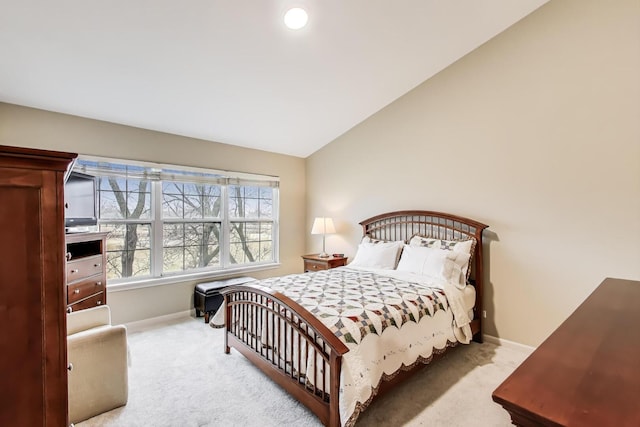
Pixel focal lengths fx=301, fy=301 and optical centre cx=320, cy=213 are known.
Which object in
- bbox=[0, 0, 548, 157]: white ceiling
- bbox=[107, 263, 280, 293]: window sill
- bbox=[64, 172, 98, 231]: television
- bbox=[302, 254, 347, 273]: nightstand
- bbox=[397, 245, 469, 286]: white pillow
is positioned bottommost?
bbox=[107, 263, 280, 293]: window sill

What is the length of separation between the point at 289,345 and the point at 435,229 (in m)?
2.19

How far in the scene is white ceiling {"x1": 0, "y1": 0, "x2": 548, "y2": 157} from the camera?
7.03 ft

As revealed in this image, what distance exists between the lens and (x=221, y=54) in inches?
102

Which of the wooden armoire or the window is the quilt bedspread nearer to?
the wooden armoire

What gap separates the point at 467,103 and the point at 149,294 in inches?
165

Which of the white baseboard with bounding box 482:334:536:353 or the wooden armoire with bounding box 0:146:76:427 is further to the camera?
the white baseboard with bounding box 482:334:536:353

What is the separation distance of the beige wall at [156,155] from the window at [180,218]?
14cm

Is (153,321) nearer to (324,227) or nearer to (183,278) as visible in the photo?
(183,278)

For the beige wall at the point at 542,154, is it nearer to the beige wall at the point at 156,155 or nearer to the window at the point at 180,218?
the beige wall at the point at 156,155

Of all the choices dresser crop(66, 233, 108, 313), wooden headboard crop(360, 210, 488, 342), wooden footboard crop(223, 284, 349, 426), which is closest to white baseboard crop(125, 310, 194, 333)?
dresser crop(66, 233, 108, 313)

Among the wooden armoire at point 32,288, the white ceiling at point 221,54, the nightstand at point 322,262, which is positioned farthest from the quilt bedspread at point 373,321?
the white ceiling at point 221,54

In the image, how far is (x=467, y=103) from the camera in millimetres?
3232

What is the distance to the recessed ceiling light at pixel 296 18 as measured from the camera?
234 centimetres

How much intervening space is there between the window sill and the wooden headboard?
1.71 metres
